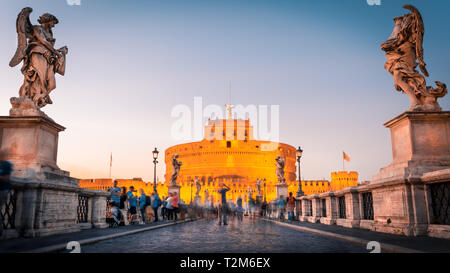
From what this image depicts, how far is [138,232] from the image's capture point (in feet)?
33.0

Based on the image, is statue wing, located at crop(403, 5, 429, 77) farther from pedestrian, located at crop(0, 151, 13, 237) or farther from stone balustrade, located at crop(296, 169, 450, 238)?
pedestrian, located at crop(0, 151, 13, 237)

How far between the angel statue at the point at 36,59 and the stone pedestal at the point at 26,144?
1.58 ft

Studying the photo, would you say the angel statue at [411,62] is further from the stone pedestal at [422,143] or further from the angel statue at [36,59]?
the angel statue at [36,59]

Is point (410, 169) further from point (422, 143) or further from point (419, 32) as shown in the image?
point (419, 32)

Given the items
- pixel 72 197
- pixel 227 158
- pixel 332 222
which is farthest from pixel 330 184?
pixel 72 197

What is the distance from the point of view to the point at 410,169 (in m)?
7.71

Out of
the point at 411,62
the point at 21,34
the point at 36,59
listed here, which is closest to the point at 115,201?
the point at 36,59

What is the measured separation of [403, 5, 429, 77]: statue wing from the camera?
865 centimetres

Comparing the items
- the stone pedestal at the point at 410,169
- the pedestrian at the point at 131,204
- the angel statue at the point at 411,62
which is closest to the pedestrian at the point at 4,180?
the pedestrian at the point at 131,204

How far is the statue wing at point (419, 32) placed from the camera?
865 centimetres

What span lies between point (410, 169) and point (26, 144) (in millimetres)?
8658

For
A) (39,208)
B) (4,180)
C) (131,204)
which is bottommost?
(131,204)

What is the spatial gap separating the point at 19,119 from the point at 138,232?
4.47m
